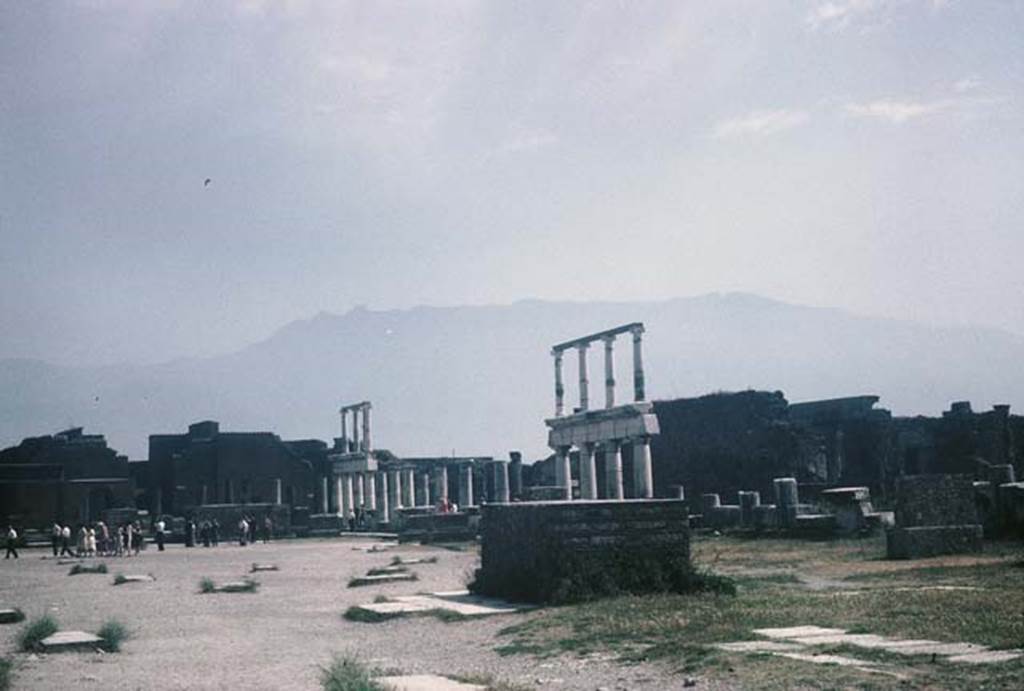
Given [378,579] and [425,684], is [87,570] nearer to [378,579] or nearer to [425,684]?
[378,579]

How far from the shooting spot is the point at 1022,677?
718 centimetres

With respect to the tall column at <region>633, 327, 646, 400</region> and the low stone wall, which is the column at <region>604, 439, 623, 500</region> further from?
the low stone wall

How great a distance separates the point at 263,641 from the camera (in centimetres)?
1255

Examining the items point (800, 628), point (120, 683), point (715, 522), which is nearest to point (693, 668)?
point (800, 628)

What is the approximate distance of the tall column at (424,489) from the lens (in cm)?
7194

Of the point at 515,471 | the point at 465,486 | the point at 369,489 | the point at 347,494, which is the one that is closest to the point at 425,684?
the point at 515,471

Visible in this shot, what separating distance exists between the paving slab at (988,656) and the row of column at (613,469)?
33.9 metres

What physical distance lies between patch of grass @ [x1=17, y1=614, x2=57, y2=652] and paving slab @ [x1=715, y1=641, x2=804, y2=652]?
7.09 meters

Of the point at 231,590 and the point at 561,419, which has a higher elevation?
the point at 561,419

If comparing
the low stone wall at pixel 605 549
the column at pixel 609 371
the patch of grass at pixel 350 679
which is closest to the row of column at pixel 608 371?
the column at pixel 609 371

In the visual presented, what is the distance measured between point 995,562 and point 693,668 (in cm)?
1031

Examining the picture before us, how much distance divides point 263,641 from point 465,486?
54798 mm

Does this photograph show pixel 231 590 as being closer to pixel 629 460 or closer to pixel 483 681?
pixel 483 681

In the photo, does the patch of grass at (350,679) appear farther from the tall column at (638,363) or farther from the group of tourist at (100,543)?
the tall column at (638,363)
